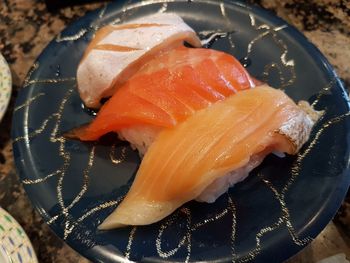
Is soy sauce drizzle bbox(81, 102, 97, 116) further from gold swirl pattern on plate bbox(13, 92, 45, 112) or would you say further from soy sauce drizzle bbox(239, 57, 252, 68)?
soy sauce drizzle bbox(239, 57, 252, 68)

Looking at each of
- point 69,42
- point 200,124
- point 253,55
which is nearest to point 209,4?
point 253,55

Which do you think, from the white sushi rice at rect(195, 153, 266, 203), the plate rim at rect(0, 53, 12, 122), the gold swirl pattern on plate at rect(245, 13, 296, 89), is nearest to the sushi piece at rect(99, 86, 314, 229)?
the white sushi rice at rect(195, 153, 266, 203)

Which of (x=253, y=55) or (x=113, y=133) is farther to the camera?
(x=253, y=55)

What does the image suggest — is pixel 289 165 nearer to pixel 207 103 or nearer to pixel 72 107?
pixel 207 103

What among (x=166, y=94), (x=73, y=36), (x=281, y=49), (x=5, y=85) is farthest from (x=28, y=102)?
(x=281, y=49)

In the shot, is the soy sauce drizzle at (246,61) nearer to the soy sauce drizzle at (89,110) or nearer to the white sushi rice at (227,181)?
the white sushi rice at (227,181)

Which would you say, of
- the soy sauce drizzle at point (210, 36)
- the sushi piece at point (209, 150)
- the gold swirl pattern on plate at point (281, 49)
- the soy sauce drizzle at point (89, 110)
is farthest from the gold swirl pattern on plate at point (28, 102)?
the gold swirl pattern on plate at point (281, 49)
